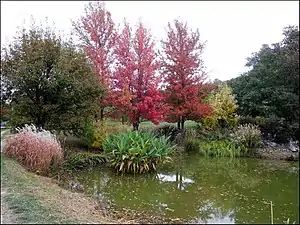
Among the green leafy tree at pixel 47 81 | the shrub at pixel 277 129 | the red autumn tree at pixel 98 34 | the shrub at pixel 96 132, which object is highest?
the red autumn tree at pixel 98 34

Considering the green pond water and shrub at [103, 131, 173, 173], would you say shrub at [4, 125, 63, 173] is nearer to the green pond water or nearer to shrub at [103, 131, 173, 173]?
the green pond water

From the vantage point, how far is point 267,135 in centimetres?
1683

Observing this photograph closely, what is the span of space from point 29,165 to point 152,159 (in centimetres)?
376

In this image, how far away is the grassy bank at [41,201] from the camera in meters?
4.97

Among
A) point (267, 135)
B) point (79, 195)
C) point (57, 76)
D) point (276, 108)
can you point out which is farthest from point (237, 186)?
point (276, 108)

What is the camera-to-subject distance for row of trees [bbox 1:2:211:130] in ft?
36.3

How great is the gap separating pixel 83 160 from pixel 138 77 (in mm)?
5400

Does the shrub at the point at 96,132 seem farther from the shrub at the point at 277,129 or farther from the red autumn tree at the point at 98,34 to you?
the shrub at the point at 277,129

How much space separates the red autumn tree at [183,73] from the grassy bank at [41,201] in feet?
29.1

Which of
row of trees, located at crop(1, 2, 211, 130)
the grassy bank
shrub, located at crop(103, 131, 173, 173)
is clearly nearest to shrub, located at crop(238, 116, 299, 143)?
row of trees, located at crop(1, 2, 211, 130)

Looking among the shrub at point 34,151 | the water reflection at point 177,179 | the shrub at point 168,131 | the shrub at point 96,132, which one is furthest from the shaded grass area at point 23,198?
the shrub at point 168,131

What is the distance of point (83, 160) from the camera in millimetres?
10656

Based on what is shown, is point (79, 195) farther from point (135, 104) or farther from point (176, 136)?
point (176, 136)

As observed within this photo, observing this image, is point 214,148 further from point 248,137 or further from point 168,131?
point 168,131
